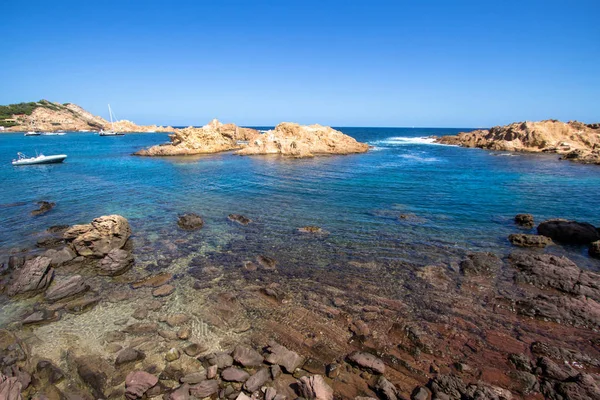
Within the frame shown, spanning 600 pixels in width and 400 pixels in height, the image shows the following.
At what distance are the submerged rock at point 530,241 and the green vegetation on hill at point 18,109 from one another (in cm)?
21591

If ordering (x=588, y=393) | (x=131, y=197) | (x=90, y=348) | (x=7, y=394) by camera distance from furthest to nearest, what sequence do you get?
(x=131, y=197)
(x=90, y=348)
(x=588, y=393)
(x=7, y=394)

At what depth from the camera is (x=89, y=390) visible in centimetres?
715

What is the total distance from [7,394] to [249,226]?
13.2 metres

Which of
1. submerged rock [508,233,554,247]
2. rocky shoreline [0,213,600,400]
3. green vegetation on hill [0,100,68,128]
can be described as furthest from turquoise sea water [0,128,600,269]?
green vegetation on hill [0,100,68,128]

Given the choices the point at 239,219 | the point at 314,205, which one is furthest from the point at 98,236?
the point at 314,205

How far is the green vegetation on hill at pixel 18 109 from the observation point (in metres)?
155

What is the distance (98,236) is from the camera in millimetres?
14875

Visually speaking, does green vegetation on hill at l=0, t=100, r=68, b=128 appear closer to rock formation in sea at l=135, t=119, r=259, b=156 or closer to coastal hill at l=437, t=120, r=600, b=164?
rock formation in sea at l=135, t=119, r=259, b=156

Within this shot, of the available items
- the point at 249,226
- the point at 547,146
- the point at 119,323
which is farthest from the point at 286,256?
the point at 547,146

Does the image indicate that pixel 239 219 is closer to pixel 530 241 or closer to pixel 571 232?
pixel 530 241

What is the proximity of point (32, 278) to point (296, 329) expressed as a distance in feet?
34.9

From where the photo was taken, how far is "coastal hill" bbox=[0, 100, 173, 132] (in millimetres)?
156000

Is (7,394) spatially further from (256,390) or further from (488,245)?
(488,245)

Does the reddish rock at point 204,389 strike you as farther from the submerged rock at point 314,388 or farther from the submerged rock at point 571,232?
the submerged rock at point 571,232
